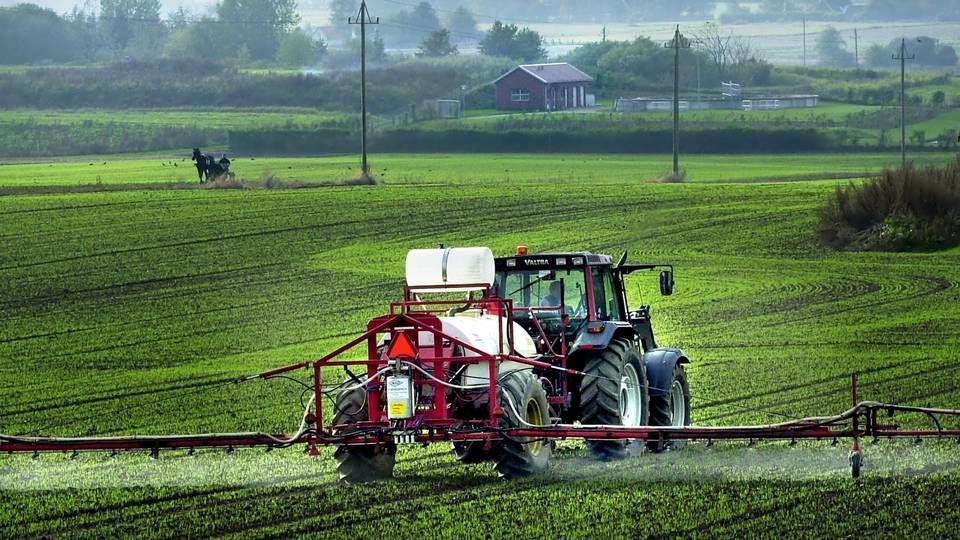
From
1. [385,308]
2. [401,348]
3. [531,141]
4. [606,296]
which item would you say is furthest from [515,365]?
[531,141]

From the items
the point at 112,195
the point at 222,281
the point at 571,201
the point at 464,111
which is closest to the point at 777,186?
the point at 571,201

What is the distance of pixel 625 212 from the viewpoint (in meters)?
49.7

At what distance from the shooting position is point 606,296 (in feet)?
62.4

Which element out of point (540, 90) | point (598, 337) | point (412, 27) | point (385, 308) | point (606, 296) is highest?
point (412, 27)

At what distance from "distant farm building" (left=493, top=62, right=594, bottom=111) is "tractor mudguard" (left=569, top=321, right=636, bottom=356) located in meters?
79.9

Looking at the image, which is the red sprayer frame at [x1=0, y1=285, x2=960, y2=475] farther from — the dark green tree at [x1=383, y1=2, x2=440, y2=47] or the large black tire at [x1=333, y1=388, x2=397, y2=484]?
the dark green tree at [x1=383, y1=2, x2=440, y2=47]

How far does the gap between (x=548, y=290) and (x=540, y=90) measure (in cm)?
8240

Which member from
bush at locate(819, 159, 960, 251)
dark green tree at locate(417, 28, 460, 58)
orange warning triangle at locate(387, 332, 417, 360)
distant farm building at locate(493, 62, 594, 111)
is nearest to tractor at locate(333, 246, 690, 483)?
orange warning triangle at locate(387, 332, 417, 360)

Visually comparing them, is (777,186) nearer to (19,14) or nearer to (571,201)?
(571,201)

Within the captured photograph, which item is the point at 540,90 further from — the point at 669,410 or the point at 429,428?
the point at 429,428

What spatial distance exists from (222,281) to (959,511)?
25.5 m

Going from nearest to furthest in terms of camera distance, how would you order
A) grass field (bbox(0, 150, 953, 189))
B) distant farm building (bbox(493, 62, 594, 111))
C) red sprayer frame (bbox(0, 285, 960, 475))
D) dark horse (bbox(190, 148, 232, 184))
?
red sprayer frame (bbox(0, 285, 960, 475)) < dark horse (bbox(190, 148, 232, 184)) < grass field (bbox(0, 150, 953, 189)) < distant farm building (bbox(493, 62, 594, 111))

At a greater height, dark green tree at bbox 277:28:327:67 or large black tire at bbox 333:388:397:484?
dark green tree at bbox 277:28:327:67

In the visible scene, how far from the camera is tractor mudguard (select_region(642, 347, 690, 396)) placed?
1888 centimetres
